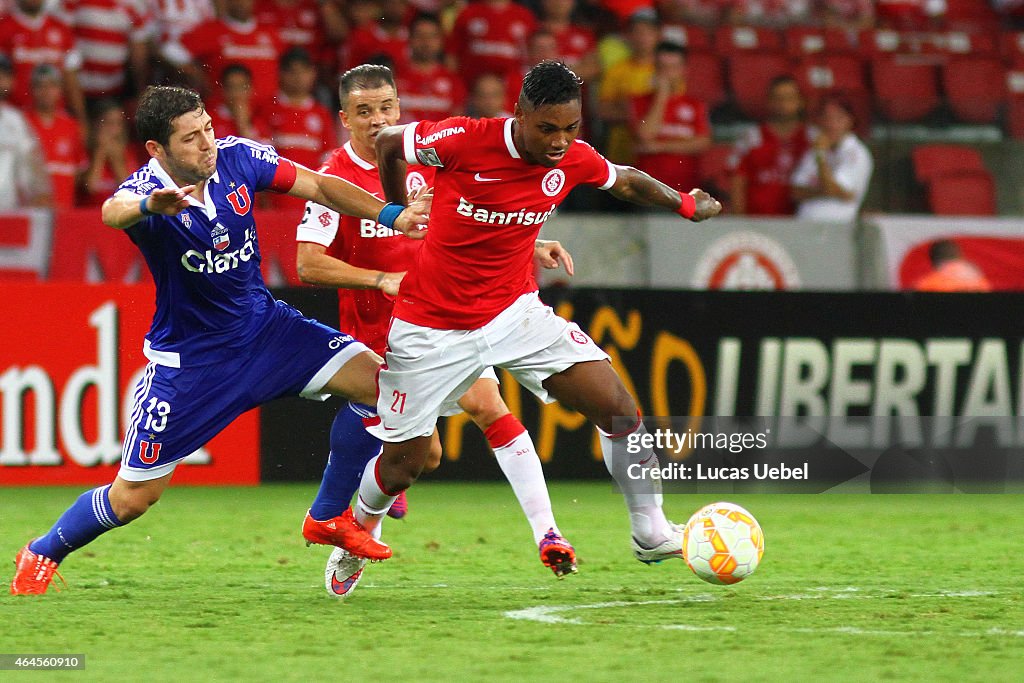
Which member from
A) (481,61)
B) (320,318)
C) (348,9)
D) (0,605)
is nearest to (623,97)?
(481,61)

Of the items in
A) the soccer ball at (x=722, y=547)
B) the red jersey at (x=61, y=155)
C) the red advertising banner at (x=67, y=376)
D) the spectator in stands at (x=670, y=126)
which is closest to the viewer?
the soccer ball at (x=722, y=547)

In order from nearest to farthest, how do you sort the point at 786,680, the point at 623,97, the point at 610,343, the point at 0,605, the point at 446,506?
the point at 786,680, the point at 0,605, the point at 446,506, the point at 610,343, the point at 623,97

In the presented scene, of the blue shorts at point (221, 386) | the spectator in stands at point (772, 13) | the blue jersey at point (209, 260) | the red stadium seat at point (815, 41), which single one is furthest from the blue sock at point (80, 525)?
the spectator in stands at point (772, 13)

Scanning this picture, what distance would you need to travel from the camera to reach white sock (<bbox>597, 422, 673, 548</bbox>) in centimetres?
599

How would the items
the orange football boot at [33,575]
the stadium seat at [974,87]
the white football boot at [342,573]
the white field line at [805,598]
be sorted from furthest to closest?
the stadium seat at [974,87] → the white football boot at [342,573] → the orange football boot at [33,575] → the white field line at [805,598]

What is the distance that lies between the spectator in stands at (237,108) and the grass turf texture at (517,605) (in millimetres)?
2994

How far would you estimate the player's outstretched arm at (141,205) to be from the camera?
5207 millimetres

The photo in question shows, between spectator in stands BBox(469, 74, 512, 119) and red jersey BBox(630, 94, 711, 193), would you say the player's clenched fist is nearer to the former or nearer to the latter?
red jersey BBox(630, 94, 711, 193)

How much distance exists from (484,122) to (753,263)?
5669mm

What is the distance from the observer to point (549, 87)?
18.0ft

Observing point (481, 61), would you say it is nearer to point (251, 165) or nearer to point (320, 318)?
point (320, 318)

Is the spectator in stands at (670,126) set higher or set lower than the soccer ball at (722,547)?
higher

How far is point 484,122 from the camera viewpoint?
19.0 ft

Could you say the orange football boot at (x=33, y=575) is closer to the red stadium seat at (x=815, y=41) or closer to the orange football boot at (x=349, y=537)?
the orange football boot at (x=349, y=537)
